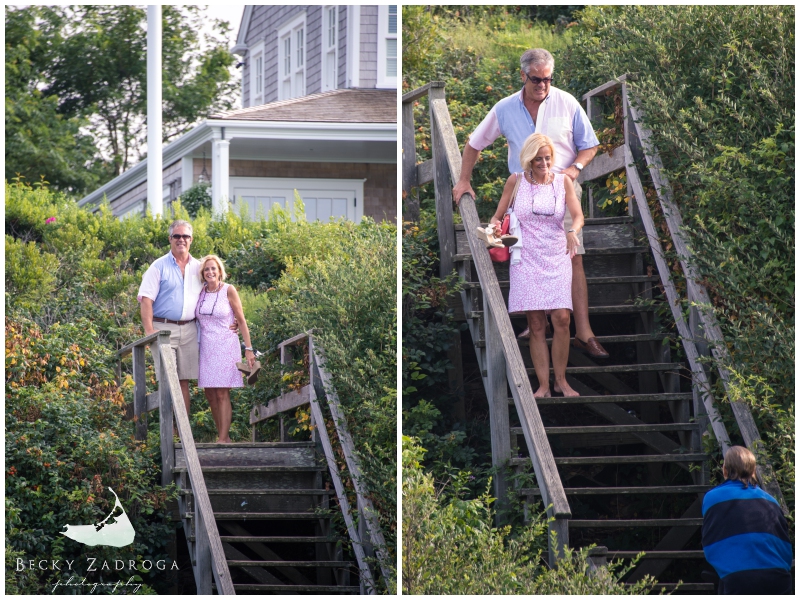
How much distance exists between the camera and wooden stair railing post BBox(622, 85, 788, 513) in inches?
197

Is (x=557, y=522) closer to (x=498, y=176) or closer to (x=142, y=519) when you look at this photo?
(x=142, y=519)

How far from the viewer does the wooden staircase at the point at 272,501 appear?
211 inches

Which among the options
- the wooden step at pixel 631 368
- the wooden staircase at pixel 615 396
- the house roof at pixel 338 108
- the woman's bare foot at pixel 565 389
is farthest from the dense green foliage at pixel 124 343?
the wooden step at pixel 631 368

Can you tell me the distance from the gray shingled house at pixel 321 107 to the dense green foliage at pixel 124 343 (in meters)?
0.29

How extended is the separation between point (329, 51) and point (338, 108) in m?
0.31

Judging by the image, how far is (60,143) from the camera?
712cm

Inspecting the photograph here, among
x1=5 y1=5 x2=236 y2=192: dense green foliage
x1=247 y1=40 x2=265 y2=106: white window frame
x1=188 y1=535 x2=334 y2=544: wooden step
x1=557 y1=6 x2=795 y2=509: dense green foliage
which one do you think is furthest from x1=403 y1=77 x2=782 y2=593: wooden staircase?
x1=5 y1=5 x2=236 y2=192: dense green foliage

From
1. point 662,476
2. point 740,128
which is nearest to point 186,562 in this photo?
point 662,476

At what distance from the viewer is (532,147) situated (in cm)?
571

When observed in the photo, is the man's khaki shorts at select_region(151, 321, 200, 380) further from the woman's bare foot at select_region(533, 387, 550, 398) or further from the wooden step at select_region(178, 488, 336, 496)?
the woman's bare foot at select_region(533, 387, 550, 398)

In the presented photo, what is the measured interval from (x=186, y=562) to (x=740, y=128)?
153 inches

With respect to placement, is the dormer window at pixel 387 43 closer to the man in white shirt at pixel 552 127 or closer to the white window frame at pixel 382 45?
the white window frame at pixel 382 45

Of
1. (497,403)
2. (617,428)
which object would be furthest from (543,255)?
(617,428)

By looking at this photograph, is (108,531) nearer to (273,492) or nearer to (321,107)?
(273,492)
